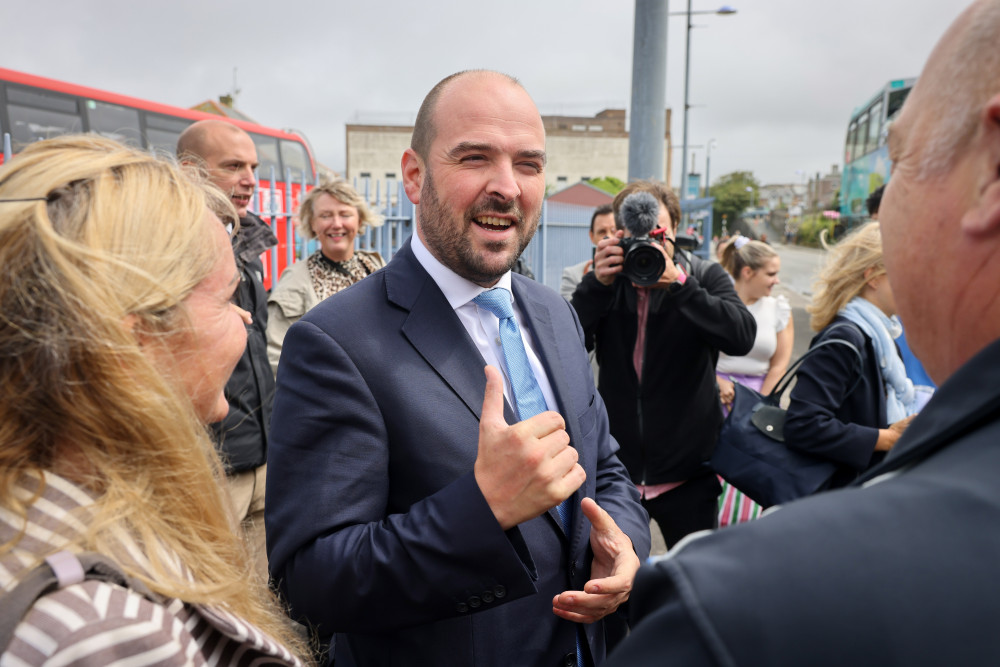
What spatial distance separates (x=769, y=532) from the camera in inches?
24.3

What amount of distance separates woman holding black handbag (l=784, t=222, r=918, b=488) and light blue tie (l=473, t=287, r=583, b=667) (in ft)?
4.51

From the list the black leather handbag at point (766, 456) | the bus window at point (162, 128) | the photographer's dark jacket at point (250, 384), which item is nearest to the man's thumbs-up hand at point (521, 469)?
the black leather handbag at point (766, 456)

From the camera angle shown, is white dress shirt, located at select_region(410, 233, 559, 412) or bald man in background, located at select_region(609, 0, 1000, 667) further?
white dress shirt, located at select_region(410, 233, 559, 412)

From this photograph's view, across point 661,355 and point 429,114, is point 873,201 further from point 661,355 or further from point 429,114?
point 429,114

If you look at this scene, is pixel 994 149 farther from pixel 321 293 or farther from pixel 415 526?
pixel 321 293

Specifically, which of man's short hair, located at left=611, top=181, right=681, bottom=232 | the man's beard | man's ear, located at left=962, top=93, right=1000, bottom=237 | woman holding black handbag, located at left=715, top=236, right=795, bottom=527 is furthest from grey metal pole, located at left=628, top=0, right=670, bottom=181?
man's ear, located at left=962, top=93, right=1000, bottom=237

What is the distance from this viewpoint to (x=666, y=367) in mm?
3008

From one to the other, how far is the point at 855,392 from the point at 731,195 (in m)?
69.4

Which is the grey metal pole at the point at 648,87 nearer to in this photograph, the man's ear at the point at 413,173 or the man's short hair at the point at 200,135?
the man's short hair at the point at 200,135

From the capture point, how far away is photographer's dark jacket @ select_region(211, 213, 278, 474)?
3.11 meters

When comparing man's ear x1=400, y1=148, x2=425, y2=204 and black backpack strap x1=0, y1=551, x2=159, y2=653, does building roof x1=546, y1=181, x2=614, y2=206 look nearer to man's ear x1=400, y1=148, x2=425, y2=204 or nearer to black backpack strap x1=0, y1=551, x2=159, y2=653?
man's ear x1=400, y1=148, x2=425, y2=204

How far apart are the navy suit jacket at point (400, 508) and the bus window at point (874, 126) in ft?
68.6

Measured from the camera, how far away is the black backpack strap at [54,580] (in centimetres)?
80

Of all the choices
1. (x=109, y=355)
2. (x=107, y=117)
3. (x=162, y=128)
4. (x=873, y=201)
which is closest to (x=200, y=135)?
(x=109, y=355)
